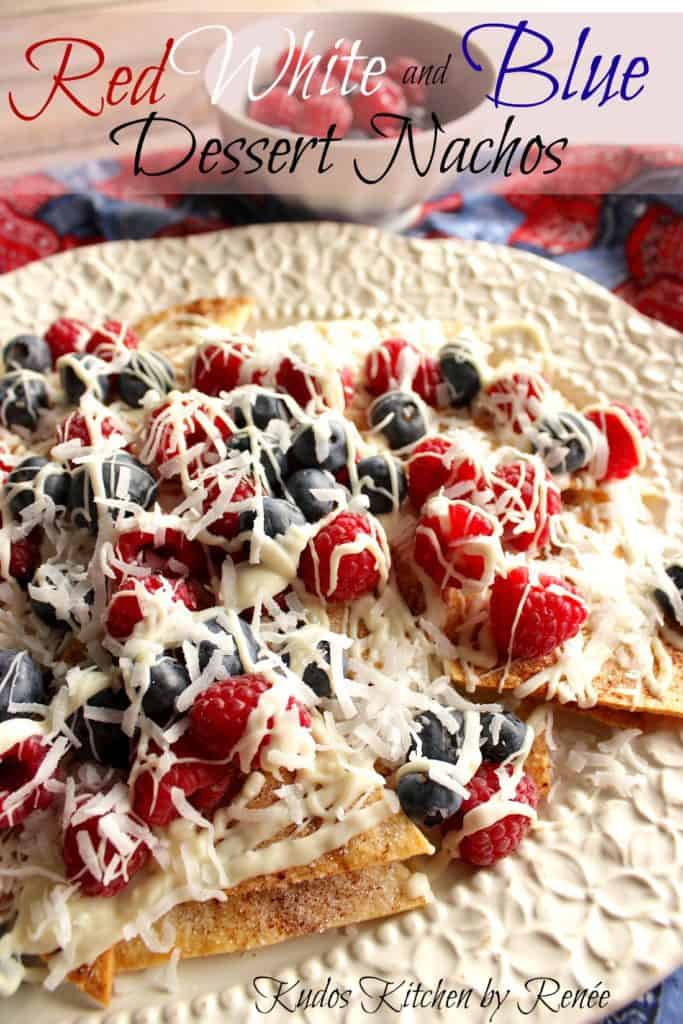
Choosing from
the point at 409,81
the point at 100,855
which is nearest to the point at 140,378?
the point at 100,855

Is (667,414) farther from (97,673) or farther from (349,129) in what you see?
(97,673)

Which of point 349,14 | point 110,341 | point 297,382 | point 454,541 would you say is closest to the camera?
point 454,541

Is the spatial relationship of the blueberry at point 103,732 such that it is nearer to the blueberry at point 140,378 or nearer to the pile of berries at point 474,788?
the pile of berries at point 474,788

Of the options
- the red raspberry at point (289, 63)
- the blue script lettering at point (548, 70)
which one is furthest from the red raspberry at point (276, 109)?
the blue script lettering at point (548, 70)

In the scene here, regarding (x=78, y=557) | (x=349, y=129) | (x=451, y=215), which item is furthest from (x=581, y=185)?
(x=78, y=557)

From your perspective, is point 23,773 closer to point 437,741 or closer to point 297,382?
point 437,741
